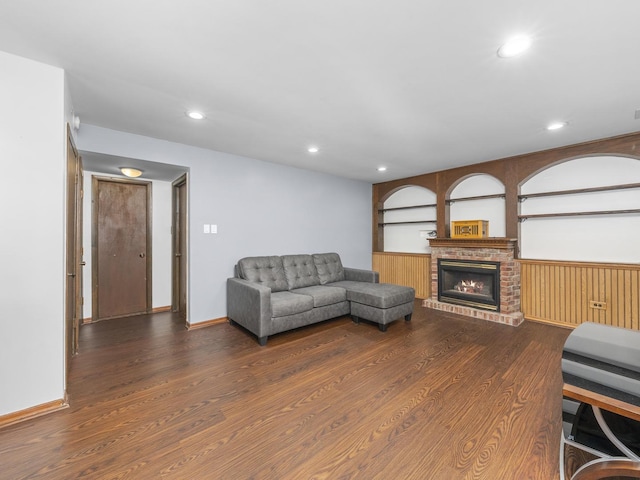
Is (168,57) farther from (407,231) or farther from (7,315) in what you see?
(407,231)

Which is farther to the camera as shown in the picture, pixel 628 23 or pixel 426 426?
pixel 426 426

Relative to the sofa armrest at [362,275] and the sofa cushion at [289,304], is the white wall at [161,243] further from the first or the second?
the sofa armrest at [362,275]

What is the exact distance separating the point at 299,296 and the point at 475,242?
9.15ft

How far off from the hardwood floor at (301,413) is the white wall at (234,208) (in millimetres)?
953

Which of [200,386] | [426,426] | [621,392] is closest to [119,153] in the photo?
[200,386]

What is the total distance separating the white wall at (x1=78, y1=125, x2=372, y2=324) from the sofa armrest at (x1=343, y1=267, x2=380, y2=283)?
2.29ft

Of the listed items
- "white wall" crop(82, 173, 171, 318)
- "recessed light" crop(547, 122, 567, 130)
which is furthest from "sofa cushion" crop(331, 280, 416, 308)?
"white wall" crop(82, 173, 171, 318)

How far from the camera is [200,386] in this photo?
217 centimetres

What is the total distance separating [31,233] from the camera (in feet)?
5.94

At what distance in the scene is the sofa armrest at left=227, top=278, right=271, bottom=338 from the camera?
117 inches

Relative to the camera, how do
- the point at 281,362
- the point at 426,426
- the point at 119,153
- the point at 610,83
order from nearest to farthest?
the point at 426,426, the point at 610,83, the point at 281,362, the point at 119,153

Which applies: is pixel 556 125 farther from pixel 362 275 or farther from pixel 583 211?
pixel 362 275

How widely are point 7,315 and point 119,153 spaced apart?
1.97m

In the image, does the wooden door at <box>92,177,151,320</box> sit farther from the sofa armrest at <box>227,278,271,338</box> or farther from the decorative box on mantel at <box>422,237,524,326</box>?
the decorative box on mantel at <box>422,237,524,326</box>
